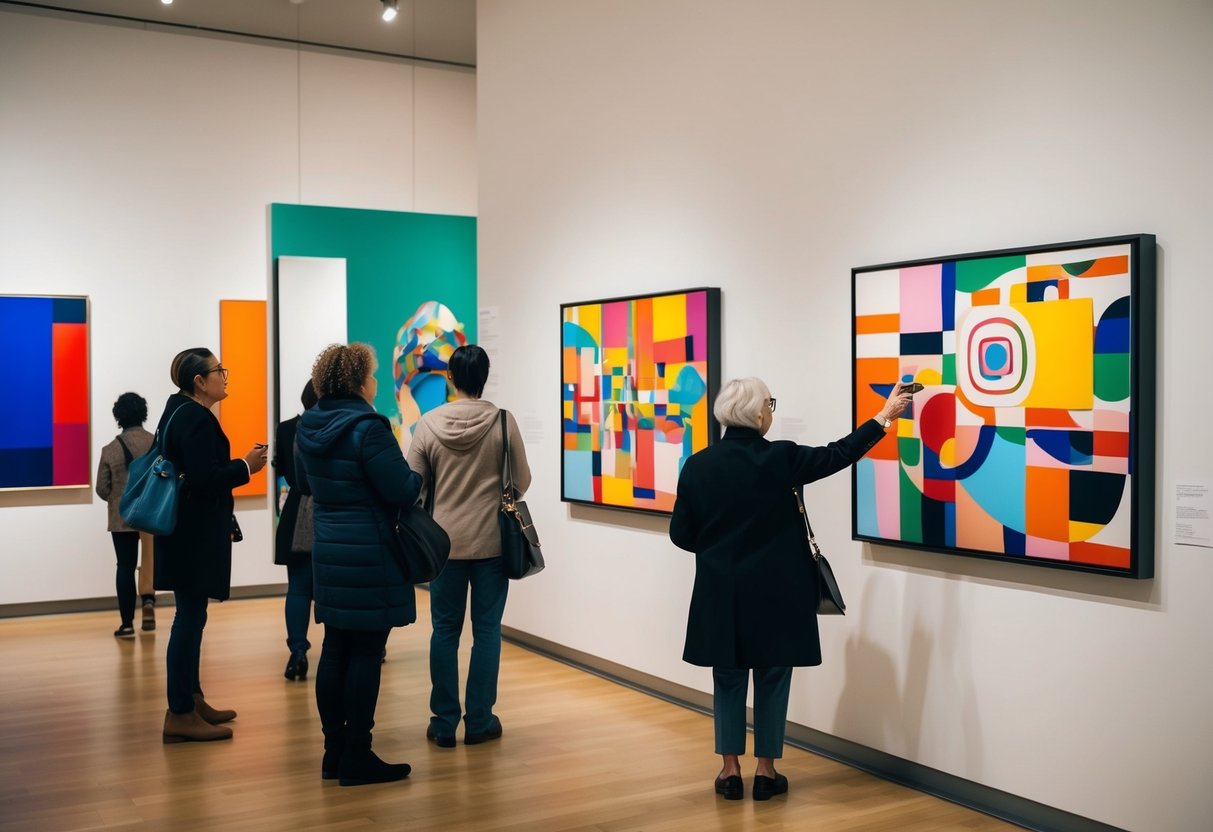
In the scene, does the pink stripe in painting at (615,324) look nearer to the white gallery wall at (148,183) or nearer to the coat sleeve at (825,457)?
the coat sleeve at (825,457)

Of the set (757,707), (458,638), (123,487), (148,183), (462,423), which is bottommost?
(757,707)

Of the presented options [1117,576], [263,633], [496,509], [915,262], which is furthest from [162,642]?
[1117,576]

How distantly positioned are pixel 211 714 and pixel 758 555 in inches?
110

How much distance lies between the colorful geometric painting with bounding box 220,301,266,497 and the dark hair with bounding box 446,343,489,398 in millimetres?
4420

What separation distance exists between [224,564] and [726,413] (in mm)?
2252

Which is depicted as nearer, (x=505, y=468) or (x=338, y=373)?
(x=338, y=373)

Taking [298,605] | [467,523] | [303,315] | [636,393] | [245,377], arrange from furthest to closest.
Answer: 1. [245,377]
2. [303,315]
3. [298,605]
4. [636,393]
5. [467,523]

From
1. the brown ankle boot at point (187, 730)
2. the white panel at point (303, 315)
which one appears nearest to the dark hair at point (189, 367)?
the brown ankle boot at point (187, 730)

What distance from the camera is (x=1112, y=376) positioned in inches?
142

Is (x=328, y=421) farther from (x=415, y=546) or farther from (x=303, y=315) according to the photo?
(x=303, y=315)

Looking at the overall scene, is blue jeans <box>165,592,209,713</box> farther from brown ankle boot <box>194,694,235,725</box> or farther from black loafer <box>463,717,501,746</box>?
black loafer <box>463,717,501,746</box>

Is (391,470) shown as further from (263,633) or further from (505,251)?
(263,633)

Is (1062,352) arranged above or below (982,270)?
below

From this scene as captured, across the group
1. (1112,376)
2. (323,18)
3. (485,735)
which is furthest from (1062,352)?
(323,18)
